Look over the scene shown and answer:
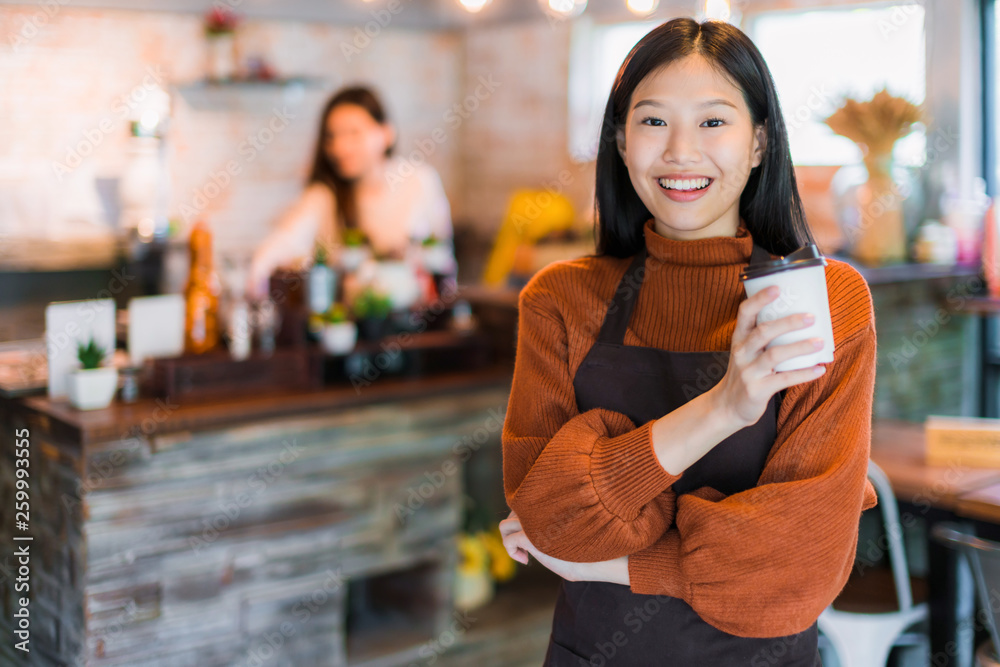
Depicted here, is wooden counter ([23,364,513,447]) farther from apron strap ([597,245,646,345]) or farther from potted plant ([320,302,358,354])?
apron strap ([597,245,646,345])

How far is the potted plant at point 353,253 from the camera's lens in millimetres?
2990

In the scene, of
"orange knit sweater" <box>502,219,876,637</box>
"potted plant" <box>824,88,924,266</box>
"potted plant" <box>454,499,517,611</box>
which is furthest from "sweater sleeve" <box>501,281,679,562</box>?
"potted plant" <box>824,88,924,266</box>

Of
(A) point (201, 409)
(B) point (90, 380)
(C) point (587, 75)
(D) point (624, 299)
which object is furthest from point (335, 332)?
(C) point (587, 75)

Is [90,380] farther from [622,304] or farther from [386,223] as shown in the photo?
[386,223]

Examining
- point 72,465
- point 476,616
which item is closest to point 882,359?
point 476,616

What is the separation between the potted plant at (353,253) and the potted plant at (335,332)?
0.24 metres

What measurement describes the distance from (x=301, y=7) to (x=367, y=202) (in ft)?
7.09

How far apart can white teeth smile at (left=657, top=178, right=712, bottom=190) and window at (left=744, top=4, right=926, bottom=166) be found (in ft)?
8.32

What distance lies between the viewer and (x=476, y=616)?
10.3 ft

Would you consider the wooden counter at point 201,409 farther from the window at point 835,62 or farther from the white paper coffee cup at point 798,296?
the window at point 835,62

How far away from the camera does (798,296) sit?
1.05 metres

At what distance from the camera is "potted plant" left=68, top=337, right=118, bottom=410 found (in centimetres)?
237

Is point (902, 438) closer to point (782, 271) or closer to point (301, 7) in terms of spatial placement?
point (782, 271)

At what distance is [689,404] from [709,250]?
0.29m
